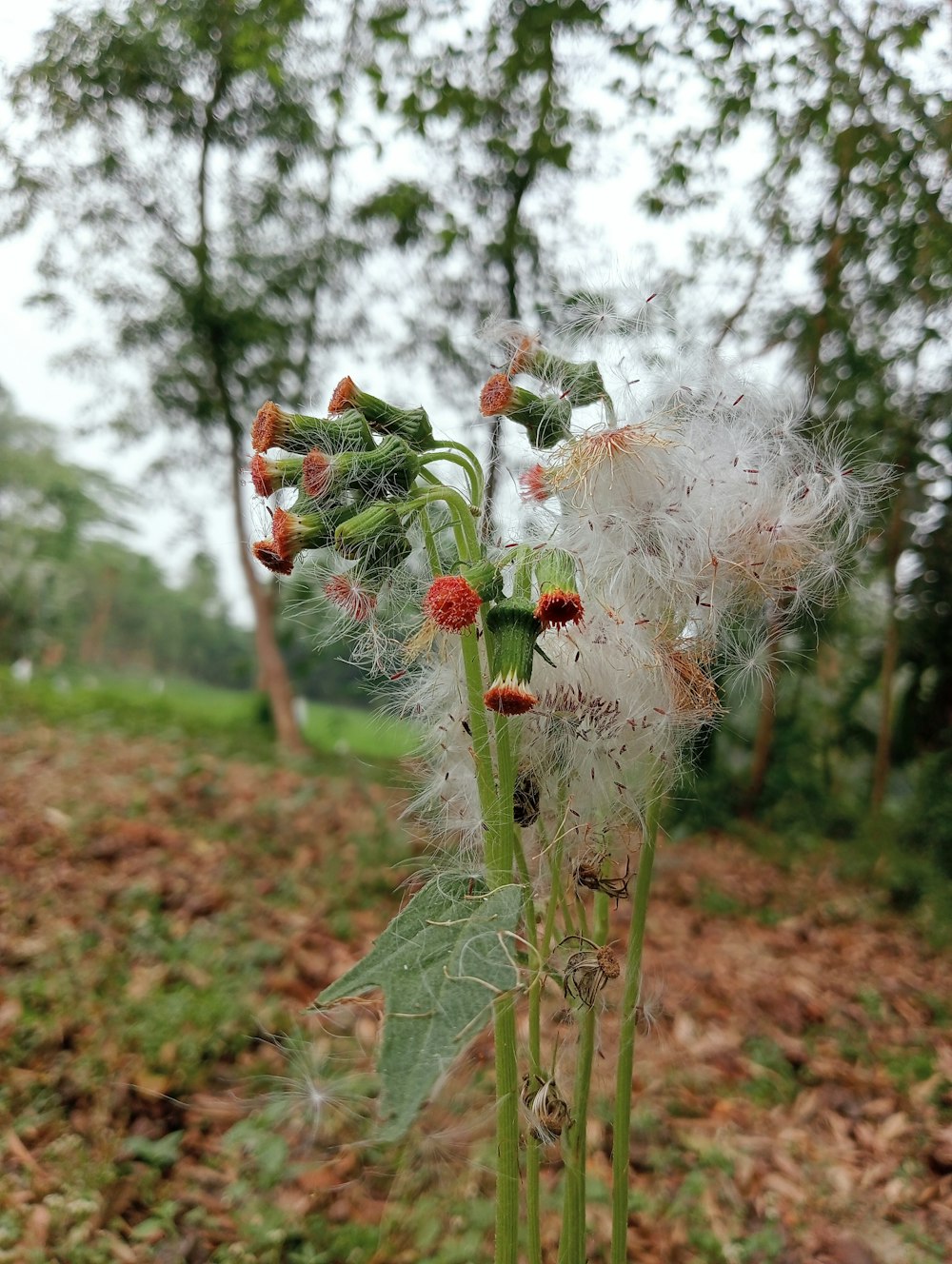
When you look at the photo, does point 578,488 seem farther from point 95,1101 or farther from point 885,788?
point 885,788

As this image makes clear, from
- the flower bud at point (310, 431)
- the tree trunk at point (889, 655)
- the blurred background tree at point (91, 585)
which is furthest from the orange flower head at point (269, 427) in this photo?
the blurred background tree at point (91, 585)

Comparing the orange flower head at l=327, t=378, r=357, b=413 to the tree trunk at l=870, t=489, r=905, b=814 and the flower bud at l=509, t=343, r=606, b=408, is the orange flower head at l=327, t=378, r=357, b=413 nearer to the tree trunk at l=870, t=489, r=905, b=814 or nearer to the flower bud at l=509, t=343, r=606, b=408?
the flower bud at l=509, t=343, r=606, b=408

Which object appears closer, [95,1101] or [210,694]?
[95,1101]

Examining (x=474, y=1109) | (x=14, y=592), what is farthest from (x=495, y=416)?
(x=14, y=592)

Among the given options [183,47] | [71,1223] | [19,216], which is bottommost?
[71,1223]

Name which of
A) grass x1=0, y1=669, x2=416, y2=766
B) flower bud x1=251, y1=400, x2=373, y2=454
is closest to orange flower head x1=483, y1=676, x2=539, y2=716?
flower bud x1=251, y1=400, x2=373, y2=454

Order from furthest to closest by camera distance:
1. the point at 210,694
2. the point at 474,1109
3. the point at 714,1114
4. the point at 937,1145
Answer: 1. the point at 210,694
2. the point at 714,1114
3. the point at 937,1145
4. the point at 474,1109
